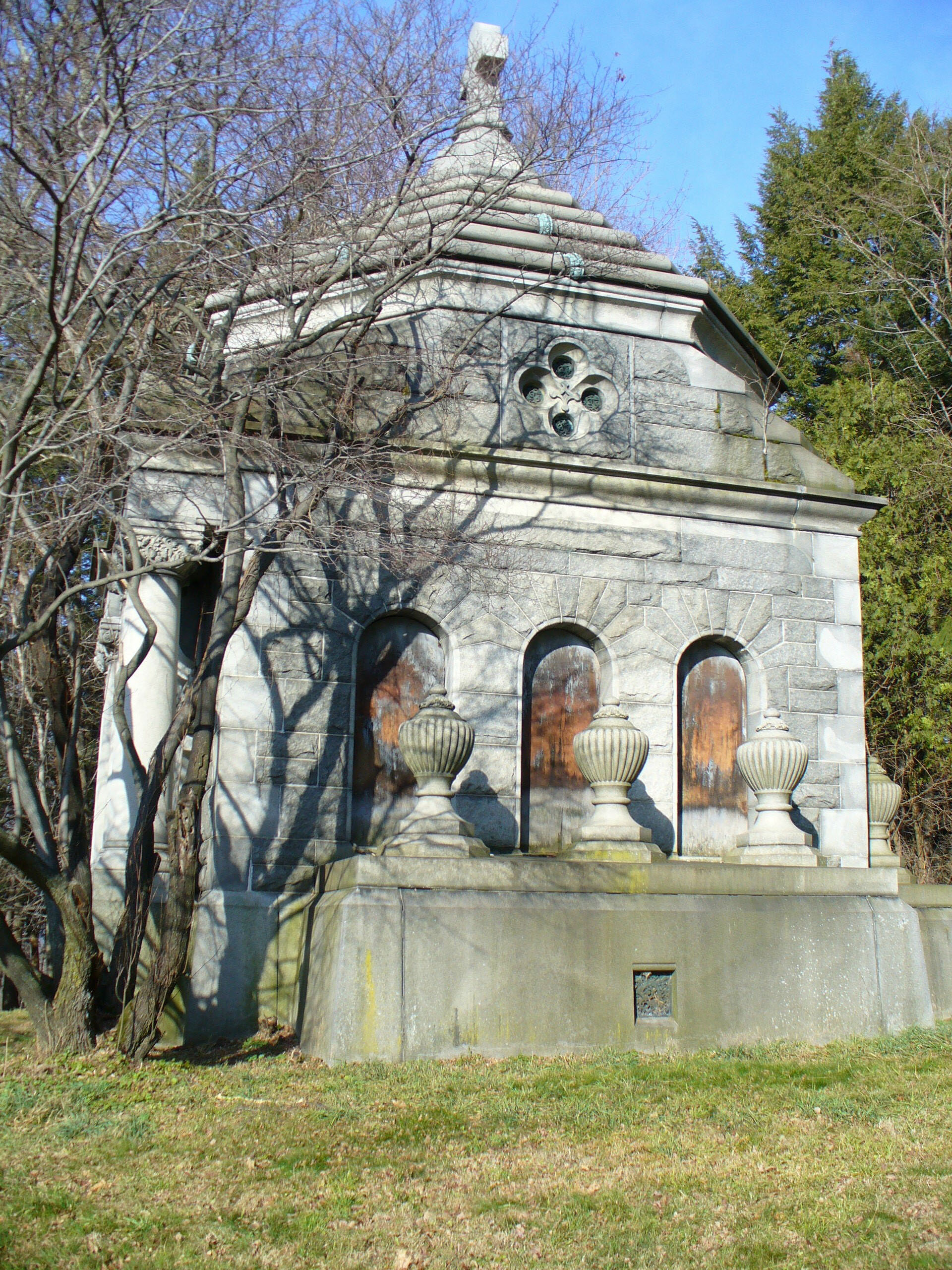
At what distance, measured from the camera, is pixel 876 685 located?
16.9 m

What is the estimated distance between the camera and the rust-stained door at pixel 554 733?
9766 mm

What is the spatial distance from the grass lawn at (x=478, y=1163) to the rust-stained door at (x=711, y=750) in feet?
9.59

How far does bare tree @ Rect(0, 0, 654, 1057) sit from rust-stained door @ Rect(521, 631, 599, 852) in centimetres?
217

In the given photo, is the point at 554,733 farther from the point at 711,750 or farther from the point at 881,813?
the point at 881,813

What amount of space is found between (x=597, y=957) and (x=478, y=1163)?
2569 millimetres

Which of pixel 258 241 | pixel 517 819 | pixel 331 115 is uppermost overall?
pixel 331 115

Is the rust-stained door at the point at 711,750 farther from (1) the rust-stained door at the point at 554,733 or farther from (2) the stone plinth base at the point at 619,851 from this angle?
(2) the stone plinth base at the point at 619,851

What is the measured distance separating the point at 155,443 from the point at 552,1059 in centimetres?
499

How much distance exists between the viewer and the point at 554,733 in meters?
9.99

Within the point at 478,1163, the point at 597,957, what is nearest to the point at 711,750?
the point at 597,957

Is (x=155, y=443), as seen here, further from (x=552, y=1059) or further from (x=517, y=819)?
(x=552, y=1059)

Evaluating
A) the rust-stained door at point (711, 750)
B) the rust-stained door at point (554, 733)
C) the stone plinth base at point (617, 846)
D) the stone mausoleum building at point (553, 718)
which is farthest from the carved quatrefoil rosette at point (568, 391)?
the stone plinth base at point (617, 846)

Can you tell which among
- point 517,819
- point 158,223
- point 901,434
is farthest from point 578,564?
point 901,434

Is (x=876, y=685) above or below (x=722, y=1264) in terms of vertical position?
above
